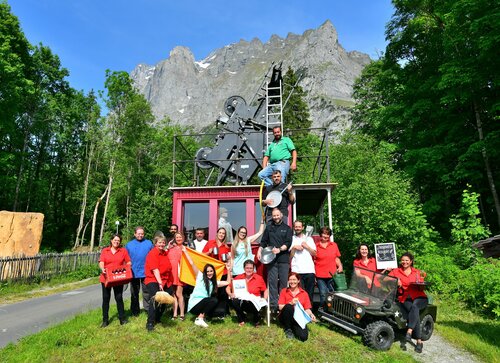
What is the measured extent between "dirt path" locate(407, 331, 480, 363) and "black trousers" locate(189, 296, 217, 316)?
11.4 feet

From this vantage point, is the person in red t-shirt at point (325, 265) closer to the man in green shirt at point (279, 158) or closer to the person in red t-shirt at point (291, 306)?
the person in red t-shirt at point (291, 306)

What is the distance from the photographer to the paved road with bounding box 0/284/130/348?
7.10 metres

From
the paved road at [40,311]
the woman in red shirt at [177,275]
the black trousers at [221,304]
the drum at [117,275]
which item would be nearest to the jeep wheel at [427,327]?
the black trousers at [221,304]

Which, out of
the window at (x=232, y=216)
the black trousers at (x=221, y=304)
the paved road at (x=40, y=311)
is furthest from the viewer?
the window at (x=232, y=216)

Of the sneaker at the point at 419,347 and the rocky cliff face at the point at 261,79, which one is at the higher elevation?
the rocky cliff face at the point at 261,79

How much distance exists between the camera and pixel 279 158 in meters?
7.44

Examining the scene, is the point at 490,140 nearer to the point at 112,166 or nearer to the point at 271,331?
the point at 271,331

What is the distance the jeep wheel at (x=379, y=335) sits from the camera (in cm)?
565

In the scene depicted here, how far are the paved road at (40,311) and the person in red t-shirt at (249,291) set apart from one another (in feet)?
13.2

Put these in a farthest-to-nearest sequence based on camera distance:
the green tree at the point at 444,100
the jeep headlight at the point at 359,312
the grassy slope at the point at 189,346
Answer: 1. the green tree at the point at 444,100
2. the jeep headlight at the point at 359,312
3. the grassy slope at the point at 189,346

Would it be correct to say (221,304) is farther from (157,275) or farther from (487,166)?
(487,166)

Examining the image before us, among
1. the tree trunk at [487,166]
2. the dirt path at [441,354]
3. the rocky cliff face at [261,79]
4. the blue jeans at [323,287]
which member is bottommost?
the dirt path at [441,354]

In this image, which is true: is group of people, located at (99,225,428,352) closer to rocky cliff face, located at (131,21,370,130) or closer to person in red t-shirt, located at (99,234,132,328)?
person in red t-shirt, located at (99,234,132,328)

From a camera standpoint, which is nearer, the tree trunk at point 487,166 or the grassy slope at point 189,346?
the grassy slope at point 189,346
